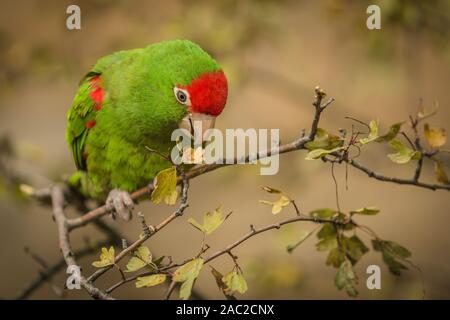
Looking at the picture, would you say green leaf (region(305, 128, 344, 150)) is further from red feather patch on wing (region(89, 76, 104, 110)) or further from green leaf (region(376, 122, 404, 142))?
red feather patch on wing (region(89, 76, 104, 110))

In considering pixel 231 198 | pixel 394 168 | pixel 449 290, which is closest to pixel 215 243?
pixel 231 198

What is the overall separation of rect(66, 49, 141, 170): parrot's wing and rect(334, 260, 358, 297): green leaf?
4.64 ft

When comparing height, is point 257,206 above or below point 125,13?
below

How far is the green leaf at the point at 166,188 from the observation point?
1.46 m

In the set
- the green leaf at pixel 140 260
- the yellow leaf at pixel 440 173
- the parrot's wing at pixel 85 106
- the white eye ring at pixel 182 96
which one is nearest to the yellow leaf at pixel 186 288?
the green leaf at pixel 140 260

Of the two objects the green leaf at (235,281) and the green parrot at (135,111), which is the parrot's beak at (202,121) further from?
the green leaf at (235,281)

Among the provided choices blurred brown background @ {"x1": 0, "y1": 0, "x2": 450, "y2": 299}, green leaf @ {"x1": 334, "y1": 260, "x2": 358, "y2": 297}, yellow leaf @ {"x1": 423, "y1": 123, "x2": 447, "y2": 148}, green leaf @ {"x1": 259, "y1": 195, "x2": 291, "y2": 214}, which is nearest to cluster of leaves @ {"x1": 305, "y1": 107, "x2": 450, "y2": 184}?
yellow leaf @ {"x1": 423, "y1": 123, "x2": 447, "y2": 148}

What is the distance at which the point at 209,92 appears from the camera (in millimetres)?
2088

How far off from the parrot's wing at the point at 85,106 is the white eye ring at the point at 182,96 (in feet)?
1.41

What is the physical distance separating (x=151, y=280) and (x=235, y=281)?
0.23 meters

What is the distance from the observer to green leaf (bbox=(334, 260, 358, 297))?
5.29 feet

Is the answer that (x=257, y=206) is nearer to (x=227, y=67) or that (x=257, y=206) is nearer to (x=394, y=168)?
(x=394, y=168)

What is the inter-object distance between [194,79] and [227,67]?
33.4 inches

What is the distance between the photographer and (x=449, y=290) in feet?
10.5
